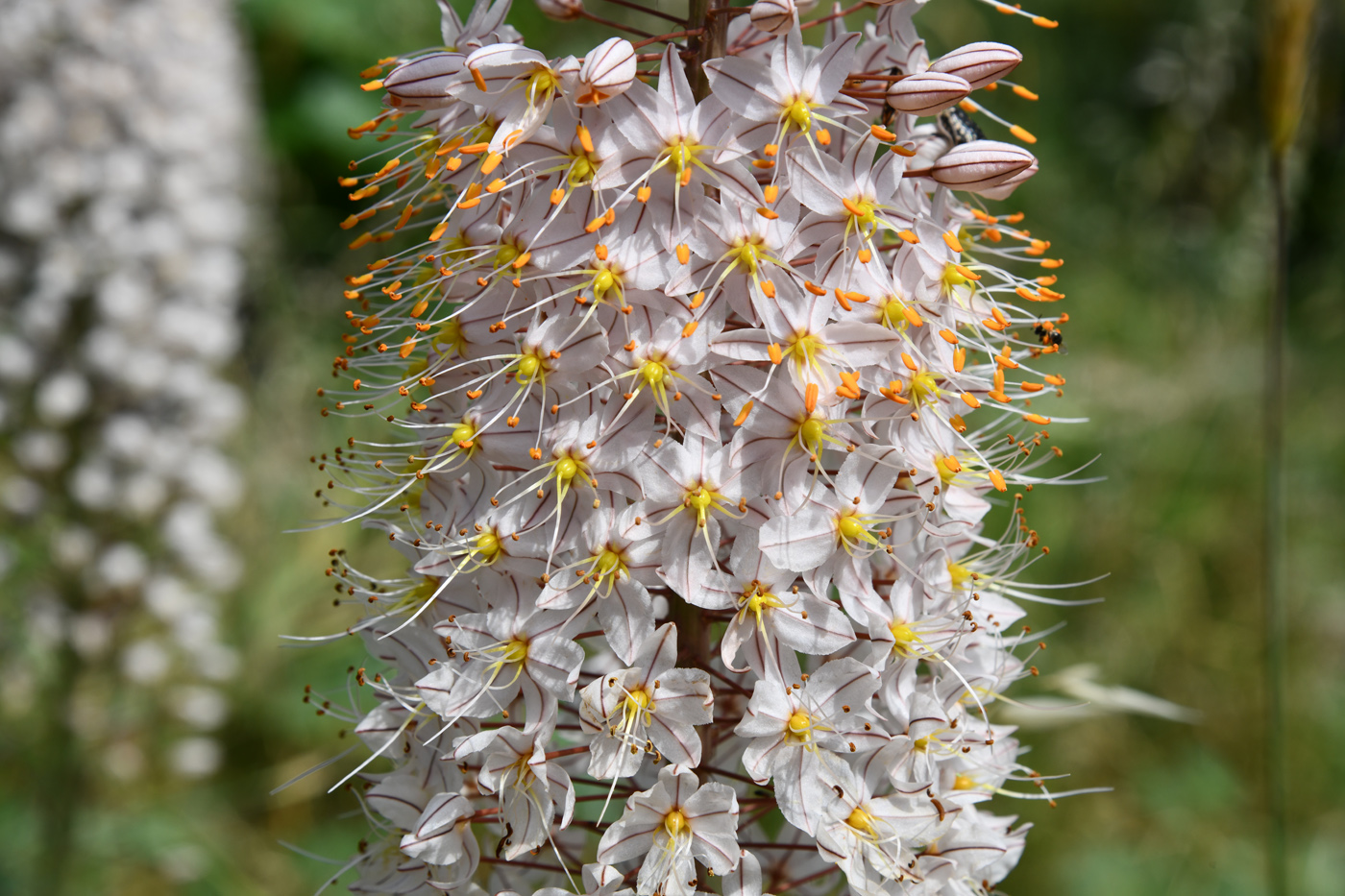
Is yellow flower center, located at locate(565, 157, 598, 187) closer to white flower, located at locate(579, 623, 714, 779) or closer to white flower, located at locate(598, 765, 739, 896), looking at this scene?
white flower, located at locate(579, 623, 714, 779)

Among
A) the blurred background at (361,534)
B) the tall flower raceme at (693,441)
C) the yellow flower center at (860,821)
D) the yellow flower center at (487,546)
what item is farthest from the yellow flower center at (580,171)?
the blurred background at (361,534)

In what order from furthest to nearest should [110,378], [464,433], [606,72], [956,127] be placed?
[110,378]
[956,127]
[464,433]
[606,72]

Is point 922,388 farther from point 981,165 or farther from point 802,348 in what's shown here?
point 981,165

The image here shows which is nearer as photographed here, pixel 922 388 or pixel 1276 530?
pixel 922 388

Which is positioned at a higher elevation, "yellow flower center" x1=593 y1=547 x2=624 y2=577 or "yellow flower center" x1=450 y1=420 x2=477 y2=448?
"yellow flower center" x1=450 y1=420 x2=477 y2=448

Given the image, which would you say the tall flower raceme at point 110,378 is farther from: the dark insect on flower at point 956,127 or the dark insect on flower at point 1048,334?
the dark insect on flower at point 1048,334

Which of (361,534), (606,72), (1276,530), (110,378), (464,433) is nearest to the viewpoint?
(606,72)

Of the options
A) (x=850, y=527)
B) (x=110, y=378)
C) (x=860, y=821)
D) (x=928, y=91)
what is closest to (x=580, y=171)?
(x=928, y=91)

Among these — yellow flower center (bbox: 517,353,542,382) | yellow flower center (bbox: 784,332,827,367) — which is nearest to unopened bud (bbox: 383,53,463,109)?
yellow flower center (bbox: 517,353,542,382)
